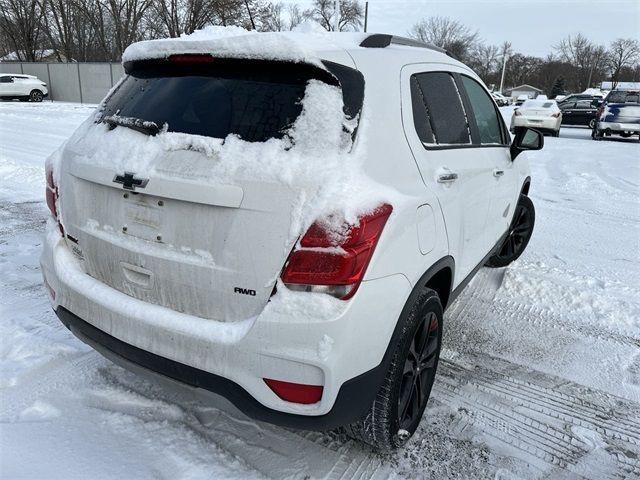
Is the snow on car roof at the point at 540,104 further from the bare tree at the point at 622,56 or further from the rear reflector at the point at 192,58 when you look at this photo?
the bare tree at the point at 622,56

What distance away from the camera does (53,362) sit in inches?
117

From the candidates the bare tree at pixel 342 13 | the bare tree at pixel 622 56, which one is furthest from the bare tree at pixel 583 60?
the bare tree at pixel 342 13

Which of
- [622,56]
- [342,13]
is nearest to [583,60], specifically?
[622,56]

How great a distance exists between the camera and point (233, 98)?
2.09 meters

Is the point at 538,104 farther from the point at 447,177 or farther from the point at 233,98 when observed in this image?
the point at 233,98

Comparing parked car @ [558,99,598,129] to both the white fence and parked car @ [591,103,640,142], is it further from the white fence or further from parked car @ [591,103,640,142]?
the white fence

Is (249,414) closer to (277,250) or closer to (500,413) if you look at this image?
(277,250)

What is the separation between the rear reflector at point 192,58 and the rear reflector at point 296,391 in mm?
1314

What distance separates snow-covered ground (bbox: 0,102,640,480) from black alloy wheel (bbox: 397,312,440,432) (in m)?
0.15

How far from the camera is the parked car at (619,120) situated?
16.5m

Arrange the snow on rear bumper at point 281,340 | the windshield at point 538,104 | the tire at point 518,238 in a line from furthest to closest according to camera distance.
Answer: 1. the windshield at point 538,104
2. the tire at point 518,238
3. the snow on rear bumper at point 281,340

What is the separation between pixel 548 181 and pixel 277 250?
8.84 meters

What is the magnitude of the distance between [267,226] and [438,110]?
1.32 m

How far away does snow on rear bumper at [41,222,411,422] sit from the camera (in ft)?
5.94
